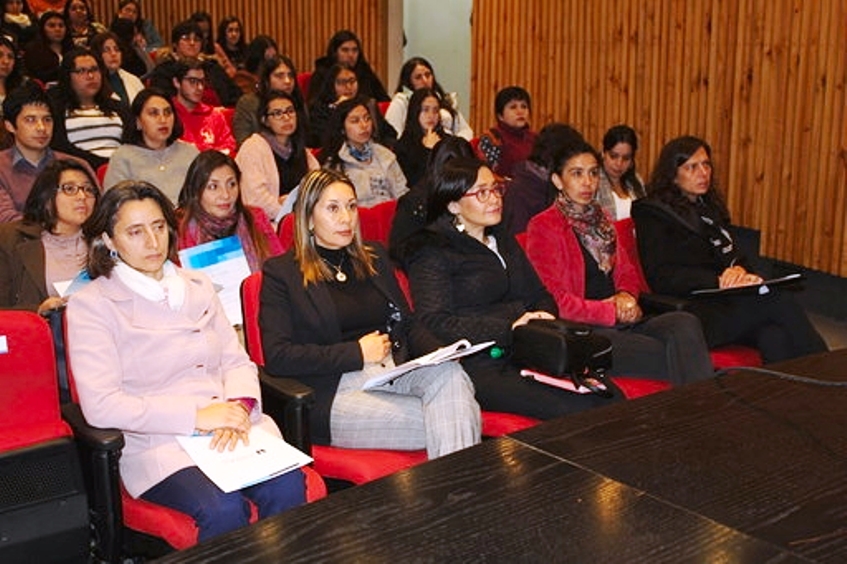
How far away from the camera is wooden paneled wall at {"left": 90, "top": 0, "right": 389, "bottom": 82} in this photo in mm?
10422

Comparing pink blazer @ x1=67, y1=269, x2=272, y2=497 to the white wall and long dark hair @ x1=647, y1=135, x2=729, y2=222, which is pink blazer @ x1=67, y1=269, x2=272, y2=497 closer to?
long dark hair @ x1=647, y1=135, x2=729, y2=222

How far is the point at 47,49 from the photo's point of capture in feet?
30.4

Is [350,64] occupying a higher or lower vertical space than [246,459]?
higher

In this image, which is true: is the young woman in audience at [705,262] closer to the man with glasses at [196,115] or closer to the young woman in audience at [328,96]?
the man with glasses at [196,115]

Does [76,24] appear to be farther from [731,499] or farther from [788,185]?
[731,499]

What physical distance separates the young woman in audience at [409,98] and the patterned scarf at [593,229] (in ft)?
9.11

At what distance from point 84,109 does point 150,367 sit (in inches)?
145

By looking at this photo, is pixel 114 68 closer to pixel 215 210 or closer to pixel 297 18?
pixel 297 18

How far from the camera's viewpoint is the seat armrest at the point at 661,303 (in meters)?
4.63

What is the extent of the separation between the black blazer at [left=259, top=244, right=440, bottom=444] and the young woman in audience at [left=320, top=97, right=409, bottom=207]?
2.41 metres

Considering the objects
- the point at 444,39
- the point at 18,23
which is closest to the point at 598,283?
the point at 444,39

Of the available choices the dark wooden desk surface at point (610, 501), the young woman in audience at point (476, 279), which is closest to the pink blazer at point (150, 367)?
the young woman in audience at point (476, 279)

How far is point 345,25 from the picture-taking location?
35.1ft

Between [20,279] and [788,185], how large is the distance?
15.2 ft
